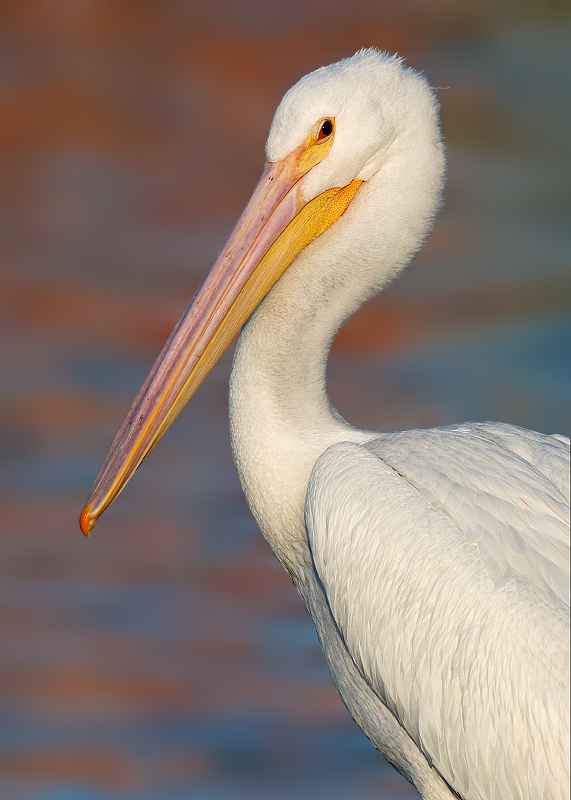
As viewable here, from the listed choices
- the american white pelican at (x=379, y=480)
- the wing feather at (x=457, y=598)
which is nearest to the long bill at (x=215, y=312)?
the american white pelican at (x=379, y=480)

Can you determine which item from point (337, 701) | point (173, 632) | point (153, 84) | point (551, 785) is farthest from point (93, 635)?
point (153, 84)

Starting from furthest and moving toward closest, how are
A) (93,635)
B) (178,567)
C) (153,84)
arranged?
(153,84) → (178,567) → (93,635)

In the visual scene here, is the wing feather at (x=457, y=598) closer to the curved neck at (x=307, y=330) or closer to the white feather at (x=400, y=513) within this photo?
the white feather at (x=400, y=513)

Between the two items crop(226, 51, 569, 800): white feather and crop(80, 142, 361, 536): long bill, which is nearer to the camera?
crop(226, 51, 569, 800): white feather

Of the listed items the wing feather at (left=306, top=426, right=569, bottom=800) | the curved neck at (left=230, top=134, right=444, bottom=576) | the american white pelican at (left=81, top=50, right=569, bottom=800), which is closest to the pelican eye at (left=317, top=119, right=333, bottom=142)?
the american white pelican at (left=81, top=50, right=569, bottom=800)

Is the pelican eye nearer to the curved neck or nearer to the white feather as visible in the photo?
the white feather

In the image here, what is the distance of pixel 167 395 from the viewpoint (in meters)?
3.41

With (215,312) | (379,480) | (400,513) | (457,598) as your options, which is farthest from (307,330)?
(457,598)

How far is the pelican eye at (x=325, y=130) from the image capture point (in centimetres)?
335

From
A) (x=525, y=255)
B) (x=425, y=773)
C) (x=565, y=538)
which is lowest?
(x=425, y=773)

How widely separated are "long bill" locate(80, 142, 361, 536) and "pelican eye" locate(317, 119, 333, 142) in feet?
0.26

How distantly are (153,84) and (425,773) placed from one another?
9.83 metres

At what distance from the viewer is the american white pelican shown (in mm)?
2889

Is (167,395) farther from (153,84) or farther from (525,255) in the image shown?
(153,84)
